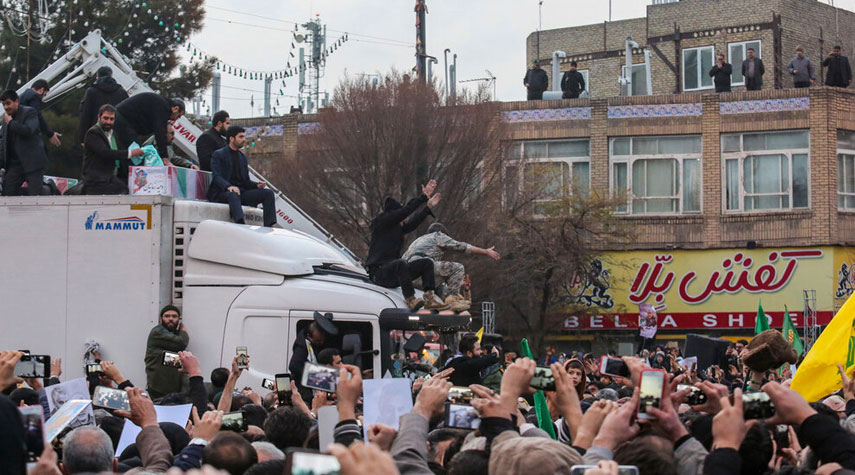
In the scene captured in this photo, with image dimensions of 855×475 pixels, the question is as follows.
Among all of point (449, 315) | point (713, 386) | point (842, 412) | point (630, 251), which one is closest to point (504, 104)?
point (630, 251)

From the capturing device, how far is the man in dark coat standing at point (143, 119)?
49.1 ft

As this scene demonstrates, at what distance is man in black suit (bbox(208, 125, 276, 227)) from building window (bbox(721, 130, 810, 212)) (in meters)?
23.7

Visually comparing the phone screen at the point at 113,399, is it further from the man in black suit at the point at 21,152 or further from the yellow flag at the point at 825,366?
the man in black suit at the point at 21,152

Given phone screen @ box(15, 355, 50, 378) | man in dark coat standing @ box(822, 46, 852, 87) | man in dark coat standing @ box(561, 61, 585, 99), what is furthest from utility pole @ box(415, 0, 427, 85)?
phone screen @ box(15, 355, 50, 378)

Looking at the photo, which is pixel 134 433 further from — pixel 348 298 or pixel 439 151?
pixel 439 151

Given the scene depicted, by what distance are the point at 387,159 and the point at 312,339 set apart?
1706cm

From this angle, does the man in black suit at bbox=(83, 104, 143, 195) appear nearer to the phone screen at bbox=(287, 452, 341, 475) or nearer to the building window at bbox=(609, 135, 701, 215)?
the phone screen at bbox=(287, 452, 341, 475)

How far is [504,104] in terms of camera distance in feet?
123

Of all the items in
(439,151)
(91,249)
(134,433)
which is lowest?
(134,433)

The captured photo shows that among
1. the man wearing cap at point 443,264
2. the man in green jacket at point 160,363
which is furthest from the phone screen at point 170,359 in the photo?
the man wearing cap at point 443,264

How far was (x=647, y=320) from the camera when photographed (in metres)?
34.3

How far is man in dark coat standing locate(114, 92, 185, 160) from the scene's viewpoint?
589 inches

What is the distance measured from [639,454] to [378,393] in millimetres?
1589

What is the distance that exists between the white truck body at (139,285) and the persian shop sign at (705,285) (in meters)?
22.0
